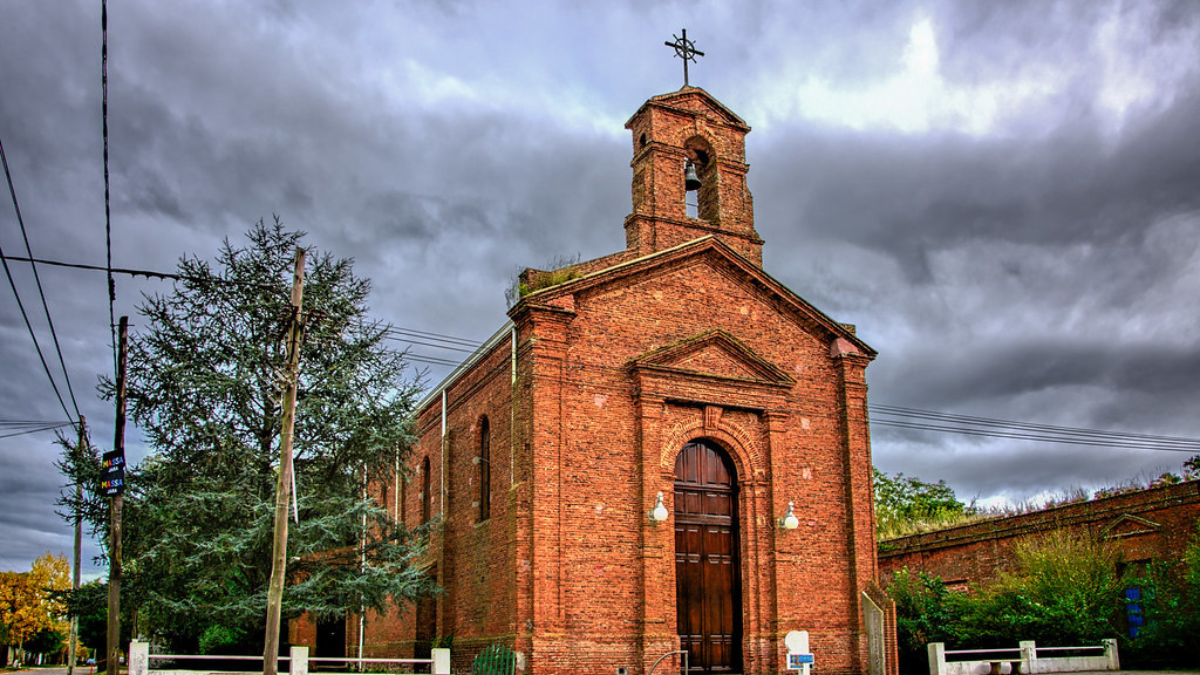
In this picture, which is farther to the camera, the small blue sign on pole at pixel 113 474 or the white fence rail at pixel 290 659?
the small blue sign on pole at pixel 113 474

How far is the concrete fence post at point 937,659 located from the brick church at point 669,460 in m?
0.85

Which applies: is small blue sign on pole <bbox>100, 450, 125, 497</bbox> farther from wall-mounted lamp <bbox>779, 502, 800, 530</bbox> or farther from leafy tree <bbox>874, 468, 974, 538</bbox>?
leafy tree <bbox>874, 468, 974, 538</bbox>

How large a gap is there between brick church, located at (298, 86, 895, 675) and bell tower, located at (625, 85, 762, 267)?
0.05 meters

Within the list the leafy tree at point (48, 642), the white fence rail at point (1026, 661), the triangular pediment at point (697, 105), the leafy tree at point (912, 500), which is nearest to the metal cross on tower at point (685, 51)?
the triangular pediment at point (697, 105)

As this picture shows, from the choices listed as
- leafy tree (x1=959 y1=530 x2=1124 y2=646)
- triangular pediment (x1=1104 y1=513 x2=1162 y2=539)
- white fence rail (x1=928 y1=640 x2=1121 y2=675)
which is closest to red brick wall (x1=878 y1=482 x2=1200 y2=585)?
triangular pediment (x1=1104 y1=513 x2=1162 y2=539)

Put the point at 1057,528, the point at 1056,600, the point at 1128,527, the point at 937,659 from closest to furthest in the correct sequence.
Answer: the point at 937,659, the point at 1056,600, the point at 1128,527, the point at 1057,528

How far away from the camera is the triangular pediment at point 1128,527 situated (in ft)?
77.8

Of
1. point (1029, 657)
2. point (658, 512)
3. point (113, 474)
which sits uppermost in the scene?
point (113, 474)

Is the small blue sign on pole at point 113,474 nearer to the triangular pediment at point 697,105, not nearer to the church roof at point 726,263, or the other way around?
the church roof at point 726,263

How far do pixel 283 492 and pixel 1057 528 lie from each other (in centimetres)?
2055

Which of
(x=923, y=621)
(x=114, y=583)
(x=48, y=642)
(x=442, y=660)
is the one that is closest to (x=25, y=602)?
(x=48, y=642)

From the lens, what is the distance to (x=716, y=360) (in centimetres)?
2156

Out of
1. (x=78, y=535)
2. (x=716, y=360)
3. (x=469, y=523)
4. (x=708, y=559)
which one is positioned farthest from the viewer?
(x=78, y=535)

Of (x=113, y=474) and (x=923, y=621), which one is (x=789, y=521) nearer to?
(x=923, y=621)
